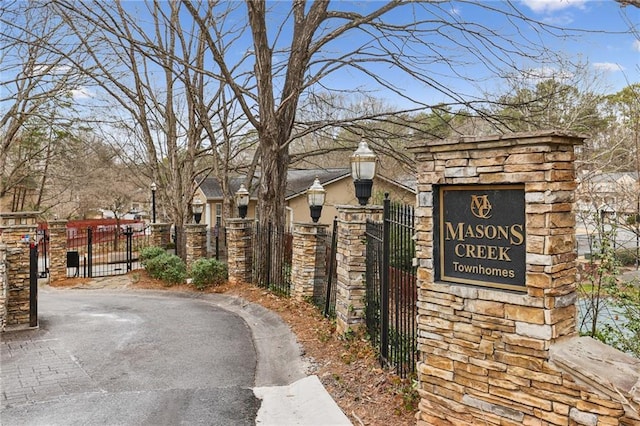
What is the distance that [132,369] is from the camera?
5.80 metres

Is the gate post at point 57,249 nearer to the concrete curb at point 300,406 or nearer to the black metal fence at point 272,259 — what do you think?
the black metal fence at point 272,259

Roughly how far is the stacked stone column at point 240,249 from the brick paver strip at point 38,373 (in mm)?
4779

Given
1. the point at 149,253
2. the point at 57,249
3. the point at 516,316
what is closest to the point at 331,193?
the point at 149,253

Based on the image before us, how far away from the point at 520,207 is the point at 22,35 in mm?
16775

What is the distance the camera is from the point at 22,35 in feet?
47.7

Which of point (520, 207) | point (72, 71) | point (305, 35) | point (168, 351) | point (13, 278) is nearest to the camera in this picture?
point (520, 207)

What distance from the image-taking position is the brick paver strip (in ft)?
16.5

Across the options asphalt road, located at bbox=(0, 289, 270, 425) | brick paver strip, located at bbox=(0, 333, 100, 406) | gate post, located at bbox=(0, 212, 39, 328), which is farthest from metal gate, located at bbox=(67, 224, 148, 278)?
brick paver strip, located at bbox=(0, 333, 100, 406)

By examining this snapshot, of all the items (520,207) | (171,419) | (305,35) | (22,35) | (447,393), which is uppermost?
(22,35)

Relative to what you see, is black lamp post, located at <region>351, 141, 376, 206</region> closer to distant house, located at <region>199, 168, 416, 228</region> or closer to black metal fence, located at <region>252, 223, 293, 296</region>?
black metal fence, located at <region>252, 223, 293, 296</region>

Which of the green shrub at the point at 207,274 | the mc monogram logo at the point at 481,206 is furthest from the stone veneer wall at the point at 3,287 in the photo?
the mc monogram logo at the point at 481,206

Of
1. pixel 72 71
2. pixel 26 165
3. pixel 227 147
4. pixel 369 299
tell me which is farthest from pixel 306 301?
pixel 26 165

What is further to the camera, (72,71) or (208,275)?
(72,71)

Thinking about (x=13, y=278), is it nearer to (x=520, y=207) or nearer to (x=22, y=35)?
(x=520, y=207)
